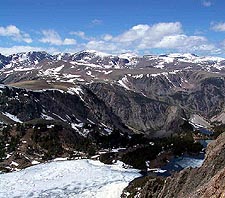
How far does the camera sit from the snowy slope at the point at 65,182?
65.9m

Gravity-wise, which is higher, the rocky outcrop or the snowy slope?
the rocky outcrop

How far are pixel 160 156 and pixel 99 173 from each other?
156ft

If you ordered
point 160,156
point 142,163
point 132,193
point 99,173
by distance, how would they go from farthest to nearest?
point 160,156, point 142,163, point 99,173, point 132,193

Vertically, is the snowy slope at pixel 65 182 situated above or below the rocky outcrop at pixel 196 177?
below

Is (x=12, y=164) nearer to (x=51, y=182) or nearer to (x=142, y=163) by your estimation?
(x=142, y=163)

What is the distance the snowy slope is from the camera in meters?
65.9

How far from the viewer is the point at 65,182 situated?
72.7 meters

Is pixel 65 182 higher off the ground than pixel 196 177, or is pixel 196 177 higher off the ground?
pixel 196 177

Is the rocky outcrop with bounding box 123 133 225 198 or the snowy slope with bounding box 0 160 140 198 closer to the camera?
the rocky outcrop with bounding box 123 133 225 198

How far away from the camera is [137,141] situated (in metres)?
191

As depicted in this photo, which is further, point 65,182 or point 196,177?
point 65,182

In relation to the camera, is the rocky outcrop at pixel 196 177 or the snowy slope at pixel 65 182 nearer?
the rocky outcrop at pixel 196 177

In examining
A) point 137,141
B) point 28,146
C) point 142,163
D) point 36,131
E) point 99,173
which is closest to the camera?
point 99,173

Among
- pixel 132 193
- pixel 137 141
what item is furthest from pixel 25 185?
pixel 137 141
